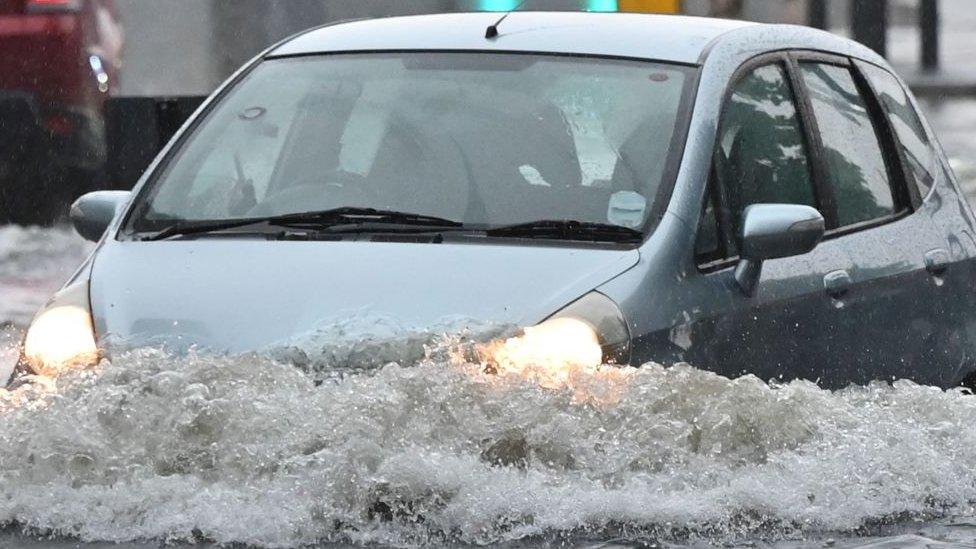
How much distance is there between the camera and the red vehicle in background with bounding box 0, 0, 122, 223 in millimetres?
13695

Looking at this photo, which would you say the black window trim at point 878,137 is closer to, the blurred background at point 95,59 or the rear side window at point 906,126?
the rear side window at point 906,126

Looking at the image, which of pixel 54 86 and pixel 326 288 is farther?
pixel 54 86

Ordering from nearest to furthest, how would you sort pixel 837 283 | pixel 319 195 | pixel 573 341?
pixel 573 341 → pixel 319 195 → pixel 837 283

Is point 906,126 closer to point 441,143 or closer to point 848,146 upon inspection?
point 848,146

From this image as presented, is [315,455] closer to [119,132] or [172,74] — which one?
[119,132]

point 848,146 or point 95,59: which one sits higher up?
point 848,146

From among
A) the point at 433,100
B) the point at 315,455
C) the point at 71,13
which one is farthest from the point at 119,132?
the point at 315,455

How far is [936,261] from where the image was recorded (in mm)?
6801

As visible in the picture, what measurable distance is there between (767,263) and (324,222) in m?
1.11

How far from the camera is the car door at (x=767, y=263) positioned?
5.68 metres

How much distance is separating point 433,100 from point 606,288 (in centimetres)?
113

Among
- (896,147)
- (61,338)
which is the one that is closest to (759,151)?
(896,147)

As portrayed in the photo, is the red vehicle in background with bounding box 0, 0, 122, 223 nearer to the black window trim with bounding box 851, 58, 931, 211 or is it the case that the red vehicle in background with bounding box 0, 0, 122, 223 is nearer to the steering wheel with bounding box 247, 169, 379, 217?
the black window trim with bounding box 851, 58, 931, 211

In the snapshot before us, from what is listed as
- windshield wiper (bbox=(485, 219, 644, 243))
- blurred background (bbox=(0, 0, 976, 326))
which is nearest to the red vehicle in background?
blurred background (bbox=(0, 0, 976, 326))
